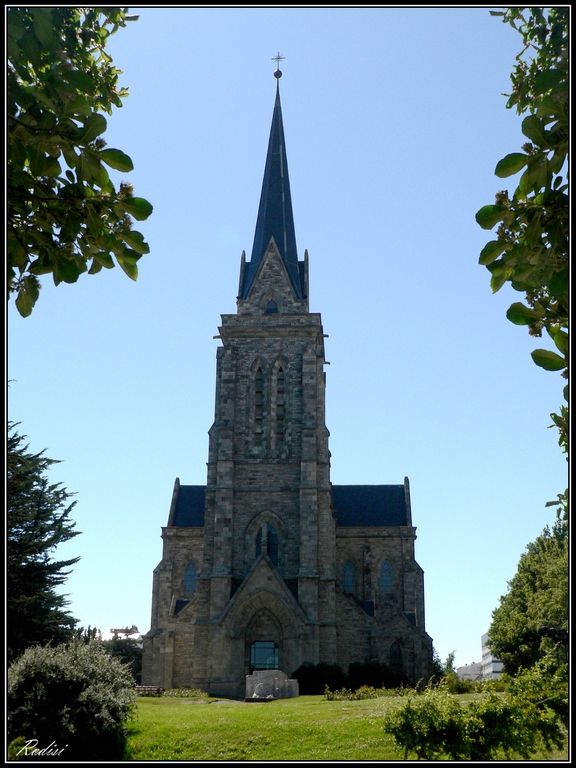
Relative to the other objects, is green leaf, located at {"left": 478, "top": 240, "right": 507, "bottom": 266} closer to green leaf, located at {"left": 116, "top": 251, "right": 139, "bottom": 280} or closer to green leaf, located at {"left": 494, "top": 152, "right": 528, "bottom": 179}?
green leaf, located at {"left": 494, "top": 152, "right": 528, "bottom": 179}

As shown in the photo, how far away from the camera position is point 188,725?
2170cm

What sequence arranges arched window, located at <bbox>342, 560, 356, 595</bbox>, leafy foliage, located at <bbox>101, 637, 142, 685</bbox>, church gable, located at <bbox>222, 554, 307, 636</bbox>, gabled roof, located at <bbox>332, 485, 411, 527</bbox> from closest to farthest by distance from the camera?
church gable, located at <bbox>222, 554, 307, 636</bbox> → arched window, located at <bbox>342, 560, 356, 595</bbox> → gabled roof, located at <bbox>332, 485, 411, 527</bbox> → leafy foliage, located at <bbox>101, 637, 142, 685</bbox>

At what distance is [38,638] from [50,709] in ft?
31.6

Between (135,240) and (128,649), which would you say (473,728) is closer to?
(135,240)

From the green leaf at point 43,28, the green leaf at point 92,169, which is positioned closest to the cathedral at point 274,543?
the green leaf at point 92,169

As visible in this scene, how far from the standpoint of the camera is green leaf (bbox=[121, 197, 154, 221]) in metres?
4.72

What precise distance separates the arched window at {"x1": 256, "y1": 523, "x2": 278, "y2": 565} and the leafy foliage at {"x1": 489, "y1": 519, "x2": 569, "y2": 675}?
12.8 m

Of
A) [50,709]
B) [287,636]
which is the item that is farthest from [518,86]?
[287,636]

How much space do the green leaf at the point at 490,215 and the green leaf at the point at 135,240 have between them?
192cm

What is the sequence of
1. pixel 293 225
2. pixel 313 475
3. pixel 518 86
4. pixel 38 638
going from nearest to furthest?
1. pixel 518 86
2. pixel 38 638
3. pixel 313 475
4. pixel 293 225

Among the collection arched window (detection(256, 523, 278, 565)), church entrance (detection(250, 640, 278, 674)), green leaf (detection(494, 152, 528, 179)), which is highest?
green leaf (detection(494, 152, 528, 179))

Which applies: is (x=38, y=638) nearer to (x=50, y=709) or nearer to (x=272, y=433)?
(x=50, y=709)

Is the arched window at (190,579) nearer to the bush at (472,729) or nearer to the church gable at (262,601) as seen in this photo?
the church gable at (262,601)

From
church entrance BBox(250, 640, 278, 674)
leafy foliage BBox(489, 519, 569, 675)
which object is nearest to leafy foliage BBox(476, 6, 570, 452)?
leafy foliage BBox(489, 519, 569, 675)
